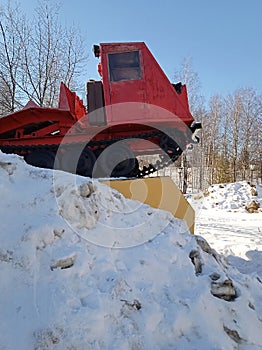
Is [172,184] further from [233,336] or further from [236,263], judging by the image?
[233,336]

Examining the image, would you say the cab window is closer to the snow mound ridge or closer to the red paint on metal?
the red paint on metal

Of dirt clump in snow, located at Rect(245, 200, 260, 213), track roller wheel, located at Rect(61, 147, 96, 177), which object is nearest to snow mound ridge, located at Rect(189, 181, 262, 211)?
dirt clump in snow, located at Rect(245, 200, 260, 213)

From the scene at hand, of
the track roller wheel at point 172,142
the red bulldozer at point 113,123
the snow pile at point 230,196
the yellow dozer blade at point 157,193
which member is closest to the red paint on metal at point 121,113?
the red bulldozer at point 113,123

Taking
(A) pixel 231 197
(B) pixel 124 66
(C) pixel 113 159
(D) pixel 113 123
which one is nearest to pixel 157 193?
(C) pixel 113 159

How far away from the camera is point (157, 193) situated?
3.59 m

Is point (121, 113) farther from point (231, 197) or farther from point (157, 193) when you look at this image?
point (231, 197)

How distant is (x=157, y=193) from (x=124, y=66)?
265 cm

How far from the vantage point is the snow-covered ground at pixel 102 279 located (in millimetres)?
1503

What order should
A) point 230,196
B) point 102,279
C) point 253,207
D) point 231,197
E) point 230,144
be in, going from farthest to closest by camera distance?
point 230,144, point 230,196, point 231,197, point 253,207, point 102,279

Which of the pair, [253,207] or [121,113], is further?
[253,207]

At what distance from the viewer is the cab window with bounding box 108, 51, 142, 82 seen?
4742 millimetres

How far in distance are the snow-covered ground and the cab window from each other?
2.77 m

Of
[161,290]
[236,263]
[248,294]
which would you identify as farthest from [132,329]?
[236,263]

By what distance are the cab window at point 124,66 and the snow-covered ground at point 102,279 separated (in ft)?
9.07
